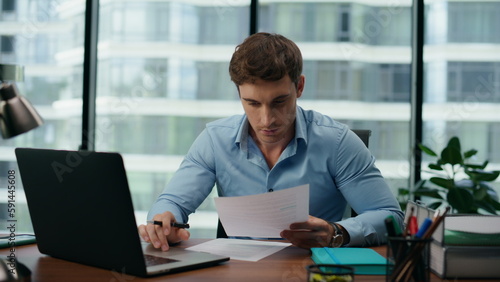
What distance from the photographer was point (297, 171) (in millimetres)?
1811

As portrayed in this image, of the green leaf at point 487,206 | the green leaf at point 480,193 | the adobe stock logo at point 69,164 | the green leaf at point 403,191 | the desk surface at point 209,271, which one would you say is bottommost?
the green leaf at point 487,206

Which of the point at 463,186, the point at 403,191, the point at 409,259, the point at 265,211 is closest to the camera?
the point at 409,259

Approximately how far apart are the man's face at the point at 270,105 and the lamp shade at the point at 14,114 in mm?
679

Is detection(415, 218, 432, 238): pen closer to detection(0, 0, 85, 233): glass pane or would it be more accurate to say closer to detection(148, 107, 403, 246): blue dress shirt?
detection(148, 107, 403, 246): blue dress shirt

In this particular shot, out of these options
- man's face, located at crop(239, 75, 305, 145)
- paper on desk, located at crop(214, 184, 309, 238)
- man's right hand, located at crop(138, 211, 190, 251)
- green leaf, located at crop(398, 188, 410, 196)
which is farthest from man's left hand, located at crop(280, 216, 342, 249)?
green leaf, located at crop(398, 188, 410, 196)

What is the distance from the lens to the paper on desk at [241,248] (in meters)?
1.35

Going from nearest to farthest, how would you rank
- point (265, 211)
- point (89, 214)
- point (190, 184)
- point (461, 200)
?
point (89, 214), point (265, 211), point (190, 184), point (461, 200)

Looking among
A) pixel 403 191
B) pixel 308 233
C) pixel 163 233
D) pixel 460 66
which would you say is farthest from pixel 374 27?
pixel 163 233

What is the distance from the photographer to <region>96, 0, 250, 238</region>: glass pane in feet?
12.4

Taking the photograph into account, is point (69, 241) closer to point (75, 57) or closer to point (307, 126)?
point (307, 126)

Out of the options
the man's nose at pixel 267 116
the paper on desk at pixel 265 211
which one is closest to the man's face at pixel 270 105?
the man's nose at pixel 267 116

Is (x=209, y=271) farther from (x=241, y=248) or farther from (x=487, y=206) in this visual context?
(x=487, y=206)

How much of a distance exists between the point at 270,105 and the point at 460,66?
248cm

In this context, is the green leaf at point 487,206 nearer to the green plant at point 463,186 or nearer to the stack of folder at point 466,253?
the green plant at point 463,186
